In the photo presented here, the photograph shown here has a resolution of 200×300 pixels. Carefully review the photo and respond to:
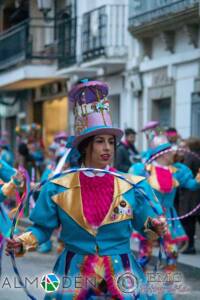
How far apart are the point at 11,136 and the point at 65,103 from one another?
6.69 meters

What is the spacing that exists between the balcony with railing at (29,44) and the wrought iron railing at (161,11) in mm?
5809

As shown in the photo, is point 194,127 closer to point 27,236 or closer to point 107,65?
point 107,65

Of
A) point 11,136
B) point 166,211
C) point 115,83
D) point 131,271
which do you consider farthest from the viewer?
point 11,136

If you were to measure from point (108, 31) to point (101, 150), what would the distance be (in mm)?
16488

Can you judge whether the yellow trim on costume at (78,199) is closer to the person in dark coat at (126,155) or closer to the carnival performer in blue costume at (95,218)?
the carnival performer in blue costume at (95,218)

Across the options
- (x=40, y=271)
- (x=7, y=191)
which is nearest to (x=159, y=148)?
(x=40, y=271)

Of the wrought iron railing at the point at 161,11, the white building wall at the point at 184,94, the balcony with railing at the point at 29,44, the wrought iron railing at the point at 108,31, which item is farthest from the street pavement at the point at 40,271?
the balcony with railing at the point at 29,44

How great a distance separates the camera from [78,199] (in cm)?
546

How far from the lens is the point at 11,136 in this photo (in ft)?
110

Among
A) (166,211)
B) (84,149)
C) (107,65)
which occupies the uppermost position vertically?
(107,65)

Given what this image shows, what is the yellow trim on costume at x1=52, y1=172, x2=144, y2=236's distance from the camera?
5.38 m

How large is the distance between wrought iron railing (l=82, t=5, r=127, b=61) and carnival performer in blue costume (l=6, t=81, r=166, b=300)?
631 inches

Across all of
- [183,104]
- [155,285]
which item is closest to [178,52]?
[183,104]

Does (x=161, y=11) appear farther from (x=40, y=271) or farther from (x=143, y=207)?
(x=143, y=207)
